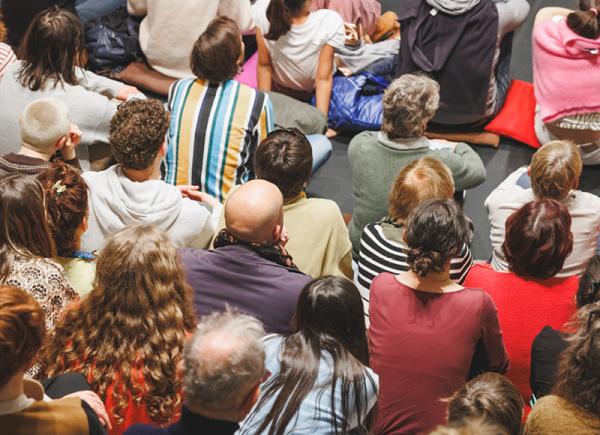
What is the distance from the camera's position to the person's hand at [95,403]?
202cm

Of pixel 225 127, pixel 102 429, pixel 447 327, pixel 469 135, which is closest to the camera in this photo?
pixel 102 429

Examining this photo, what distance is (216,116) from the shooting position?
11.8 feet

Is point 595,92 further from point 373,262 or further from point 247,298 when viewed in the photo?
point 247,298

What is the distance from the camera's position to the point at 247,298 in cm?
259

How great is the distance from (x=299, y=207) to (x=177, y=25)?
200 cm

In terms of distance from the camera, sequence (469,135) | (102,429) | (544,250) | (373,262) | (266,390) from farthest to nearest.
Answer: (469,135)
(373,262)
(544,250)
(266,390)
(102,429)

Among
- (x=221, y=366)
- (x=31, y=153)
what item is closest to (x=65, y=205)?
(x=31, y=153)

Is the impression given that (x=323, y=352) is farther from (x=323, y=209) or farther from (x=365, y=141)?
(x=365, y=141)

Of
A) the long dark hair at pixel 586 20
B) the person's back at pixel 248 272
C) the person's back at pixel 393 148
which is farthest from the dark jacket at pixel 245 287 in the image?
the long dark hair at pixel 586 20

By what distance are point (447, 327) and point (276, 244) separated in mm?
616

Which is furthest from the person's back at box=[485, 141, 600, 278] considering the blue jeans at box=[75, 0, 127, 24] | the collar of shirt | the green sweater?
the blue jeans at box=[75, 0, 127, 24]

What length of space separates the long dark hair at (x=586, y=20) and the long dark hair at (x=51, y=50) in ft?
7.72

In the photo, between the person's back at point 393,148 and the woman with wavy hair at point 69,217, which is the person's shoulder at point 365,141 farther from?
the woman with wavy hair at point 69,217

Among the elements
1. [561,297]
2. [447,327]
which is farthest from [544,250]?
[447,327]
